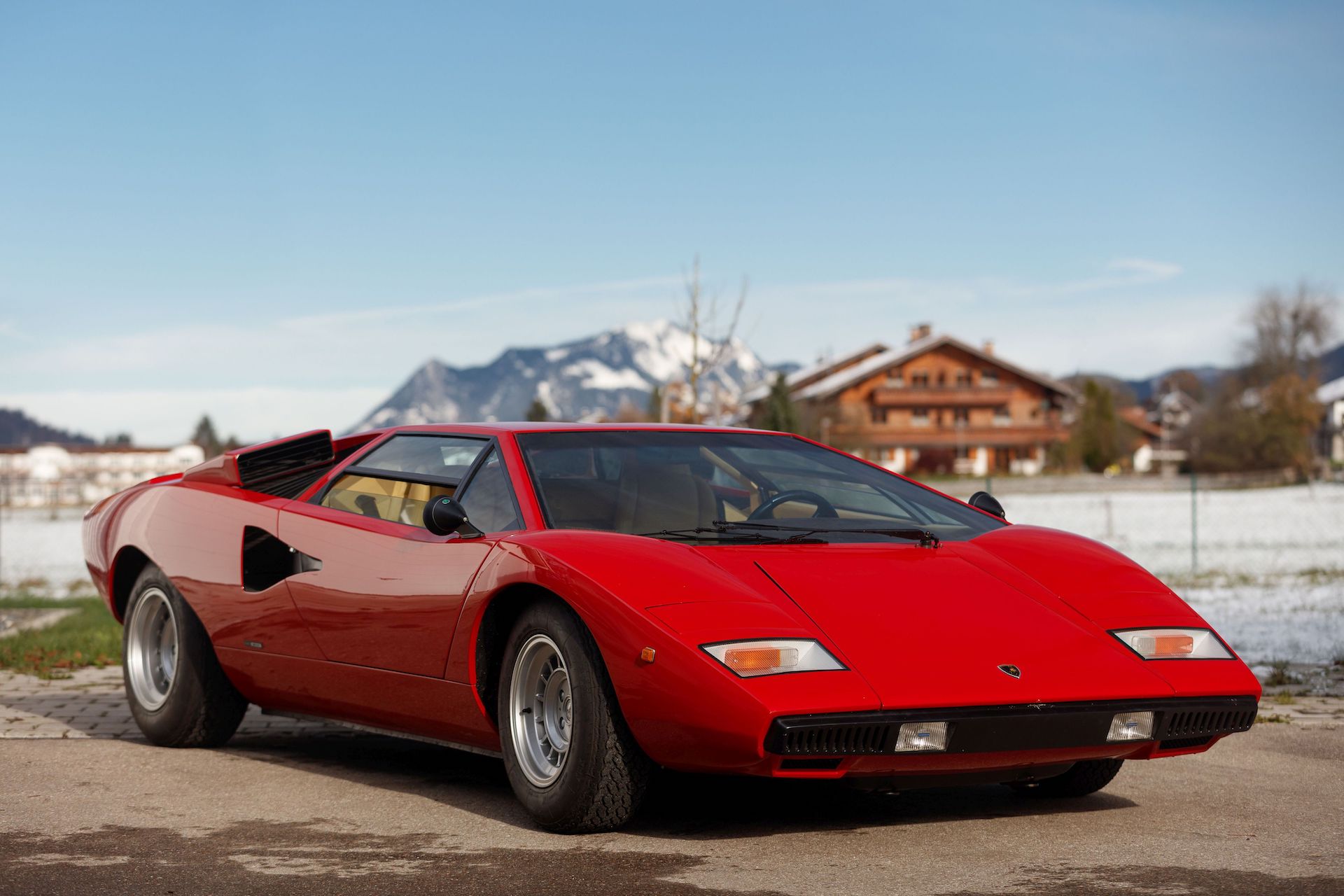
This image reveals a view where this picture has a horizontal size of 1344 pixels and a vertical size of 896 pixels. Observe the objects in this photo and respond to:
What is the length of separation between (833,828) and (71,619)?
9431 millimetres

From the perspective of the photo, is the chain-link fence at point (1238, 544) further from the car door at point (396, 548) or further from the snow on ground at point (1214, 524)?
the car door at point (396, 548)

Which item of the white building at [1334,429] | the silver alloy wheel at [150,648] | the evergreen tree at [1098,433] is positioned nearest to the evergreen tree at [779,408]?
the evergreen tree at [1098,433]

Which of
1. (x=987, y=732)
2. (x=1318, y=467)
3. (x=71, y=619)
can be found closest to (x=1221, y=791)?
(x=987, y=732)

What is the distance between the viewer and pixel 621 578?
418cm

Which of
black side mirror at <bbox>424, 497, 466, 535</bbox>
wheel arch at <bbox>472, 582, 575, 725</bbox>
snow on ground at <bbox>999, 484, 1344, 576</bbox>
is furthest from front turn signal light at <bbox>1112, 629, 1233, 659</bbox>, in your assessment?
snow on ground at <bbox>999, 484, 1344, 576</bbox>

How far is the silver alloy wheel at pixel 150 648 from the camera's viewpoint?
6504 mm

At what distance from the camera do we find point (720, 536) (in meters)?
4.64

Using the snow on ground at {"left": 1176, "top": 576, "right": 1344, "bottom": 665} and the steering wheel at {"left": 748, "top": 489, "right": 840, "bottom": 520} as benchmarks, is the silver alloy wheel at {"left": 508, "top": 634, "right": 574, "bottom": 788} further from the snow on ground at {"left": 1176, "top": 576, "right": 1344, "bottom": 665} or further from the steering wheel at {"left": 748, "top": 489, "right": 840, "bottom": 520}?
the snow on ground at {"left": 1176, "top": 576, "right": 1344, "bottom": 665}

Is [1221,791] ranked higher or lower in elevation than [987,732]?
lower

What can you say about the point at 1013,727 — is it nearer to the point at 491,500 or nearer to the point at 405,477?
the point at 491,500

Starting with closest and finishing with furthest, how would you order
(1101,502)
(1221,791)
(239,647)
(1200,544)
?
(1221,791) → (239,647) → (1200,544) → (1101,502)

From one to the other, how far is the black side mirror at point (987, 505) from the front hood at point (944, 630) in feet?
3.07

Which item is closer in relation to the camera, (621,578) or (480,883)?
(480,883)

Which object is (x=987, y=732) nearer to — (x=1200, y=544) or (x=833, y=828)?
(x=833, y=828)
